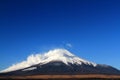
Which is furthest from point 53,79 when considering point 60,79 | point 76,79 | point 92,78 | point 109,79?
point 109,79

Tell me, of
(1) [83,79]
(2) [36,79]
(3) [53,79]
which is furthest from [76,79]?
(2) [36,79]

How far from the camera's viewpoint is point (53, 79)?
139 feet

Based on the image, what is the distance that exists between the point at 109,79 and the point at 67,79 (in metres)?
7.35

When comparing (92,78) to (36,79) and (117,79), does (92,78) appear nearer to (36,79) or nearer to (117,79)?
(117,79)

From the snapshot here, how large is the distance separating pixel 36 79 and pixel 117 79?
14.3m

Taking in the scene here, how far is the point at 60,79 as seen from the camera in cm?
4200

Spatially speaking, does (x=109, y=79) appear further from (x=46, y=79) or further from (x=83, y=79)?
(x=46, y=79)

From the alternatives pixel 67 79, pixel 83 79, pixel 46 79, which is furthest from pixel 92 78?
pixel 46 79

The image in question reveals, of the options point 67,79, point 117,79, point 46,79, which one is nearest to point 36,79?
point 46,79

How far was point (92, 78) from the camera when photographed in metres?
41.8

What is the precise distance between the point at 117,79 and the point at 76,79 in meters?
7.56

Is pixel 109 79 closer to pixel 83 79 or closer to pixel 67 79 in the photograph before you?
pixel 83 79

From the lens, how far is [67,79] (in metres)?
42.0

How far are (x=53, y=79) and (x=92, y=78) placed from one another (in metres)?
6.62
